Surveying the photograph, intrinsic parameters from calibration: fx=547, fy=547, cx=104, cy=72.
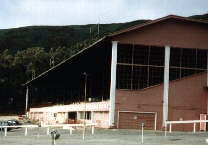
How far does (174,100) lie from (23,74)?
81453 millimetres

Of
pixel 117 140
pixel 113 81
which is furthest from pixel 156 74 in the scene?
pixel 117 140

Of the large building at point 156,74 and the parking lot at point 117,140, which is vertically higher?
the large building at point 156,74

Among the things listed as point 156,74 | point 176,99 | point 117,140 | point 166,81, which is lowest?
point 117,140

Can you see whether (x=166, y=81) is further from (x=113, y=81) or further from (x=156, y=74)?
(x=113, y=81)

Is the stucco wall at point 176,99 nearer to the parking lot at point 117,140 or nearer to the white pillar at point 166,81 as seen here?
the white pillar at point 166,81

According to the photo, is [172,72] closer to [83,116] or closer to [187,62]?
[187,62]

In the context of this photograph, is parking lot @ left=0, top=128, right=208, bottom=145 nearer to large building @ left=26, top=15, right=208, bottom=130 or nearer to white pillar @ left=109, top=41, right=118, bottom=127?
white pillar @ left=109, top=41, right=118, bottom=127

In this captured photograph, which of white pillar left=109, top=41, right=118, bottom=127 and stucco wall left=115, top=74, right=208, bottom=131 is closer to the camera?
white pillar left=109, top=41, right=118, bottom=127

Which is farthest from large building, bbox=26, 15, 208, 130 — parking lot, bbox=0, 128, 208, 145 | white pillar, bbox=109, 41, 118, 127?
parking lot, bbox=0, 128, 208, 145

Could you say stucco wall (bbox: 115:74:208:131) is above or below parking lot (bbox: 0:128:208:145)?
above

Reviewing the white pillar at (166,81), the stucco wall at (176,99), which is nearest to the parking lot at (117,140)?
the stucco wall at (176,99)

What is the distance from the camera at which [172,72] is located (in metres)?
44.8

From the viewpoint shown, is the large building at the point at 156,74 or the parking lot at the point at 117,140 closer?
the parking lot at the point at 117,140

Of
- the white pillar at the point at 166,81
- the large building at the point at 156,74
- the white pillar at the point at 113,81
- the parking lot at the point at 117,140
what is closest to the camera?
the parking lot at the point at 117,140
